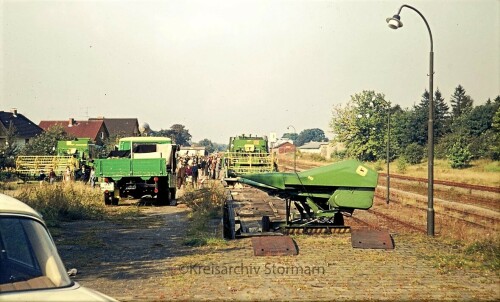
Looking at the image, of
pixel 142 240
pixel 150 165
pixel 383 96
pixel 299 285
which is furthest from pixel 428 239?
pixel 383 96

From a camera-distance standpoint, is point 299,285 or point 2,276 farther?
point 299,285

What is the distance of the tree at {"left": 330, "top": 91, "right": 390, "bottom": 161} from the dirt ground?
2268 inches

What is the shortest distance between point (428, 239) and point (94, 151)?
Answer: 107 ft

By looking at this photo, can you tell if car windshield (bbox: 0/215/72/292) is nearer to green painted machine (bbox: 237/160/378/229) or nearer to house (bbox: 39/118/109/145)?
green painted machine (bbox: 237/160/378/229)

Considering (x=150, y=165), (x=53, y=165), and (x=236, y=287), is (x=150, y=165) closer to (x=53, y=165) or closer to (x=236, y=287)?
(x=236, y=287)

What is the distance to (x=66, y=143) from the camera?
4116cm

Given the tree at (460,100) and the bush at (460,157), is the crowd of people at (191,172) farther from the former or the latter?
the tree at (460,100)

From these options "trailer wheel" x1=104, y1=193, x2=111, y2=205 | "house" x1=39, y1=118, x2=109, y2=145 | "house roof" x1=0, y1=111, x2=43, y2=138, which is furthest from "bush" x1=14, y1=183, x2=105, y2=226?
"house" x1=39, y1=118, x2=109, y2=145

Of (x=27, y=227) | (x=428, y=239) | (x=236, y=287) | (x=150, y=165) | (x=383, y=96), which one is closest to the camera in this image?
(x=27, y=227)

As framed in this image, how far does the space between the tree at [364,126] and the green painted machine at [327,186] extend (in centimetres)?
5592

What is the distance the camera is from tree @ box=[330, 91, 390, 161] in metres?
70.5

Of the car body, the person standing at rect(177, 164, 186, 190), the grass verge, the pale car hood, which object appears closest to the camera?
the pale car hood

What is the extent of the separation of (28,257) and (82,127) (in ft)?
292

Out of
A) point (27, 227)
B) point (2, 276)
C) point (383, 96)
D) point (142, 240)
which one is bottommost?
point (142, 240)
